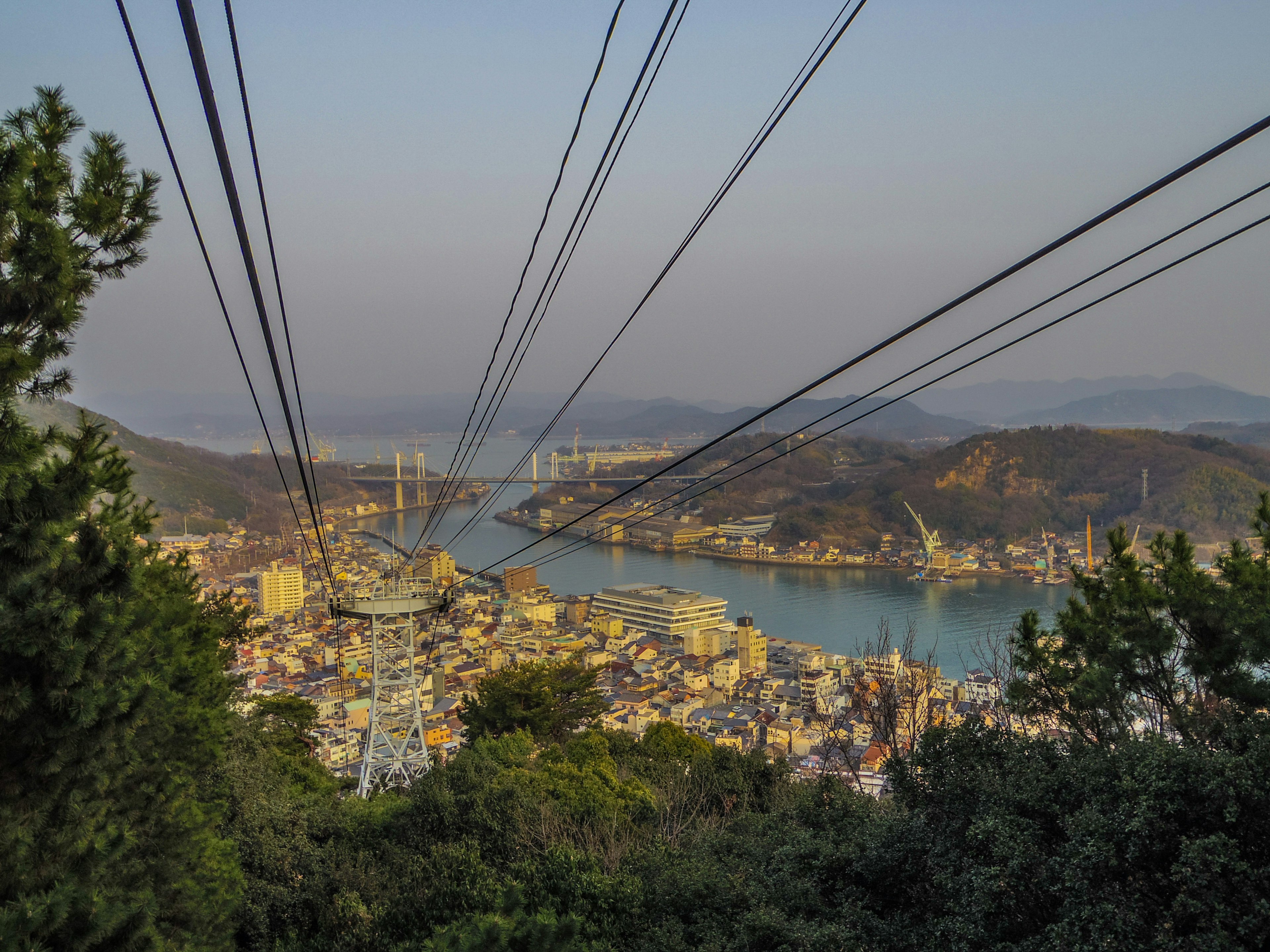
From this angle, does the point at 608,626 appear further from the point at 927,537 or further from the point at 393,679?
the point at 393,679

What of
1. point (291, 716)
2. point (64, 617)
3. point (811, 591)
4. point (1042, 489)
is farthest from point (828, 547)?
point (64, 617)

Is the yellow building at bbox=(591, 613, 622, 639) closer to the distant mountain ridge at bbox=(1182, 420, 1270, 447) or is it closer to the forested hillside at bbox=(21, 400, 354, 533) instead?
the forested hillside at bbox=(21, 400, 354, 533)

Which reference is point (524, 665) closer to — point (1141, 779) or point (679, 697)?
point (679, 697)

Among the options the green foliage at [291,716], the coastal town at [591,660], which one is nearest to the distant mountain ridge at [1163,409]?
the coastal town at [591,660]

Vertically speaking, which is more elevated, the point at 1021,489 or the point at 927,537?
the point at 1021,489

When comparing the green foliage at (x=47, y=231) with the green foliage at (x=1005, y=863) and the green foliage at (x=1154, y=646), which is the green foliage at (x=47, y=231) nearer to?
the green foliage at (x=1005, y=863)

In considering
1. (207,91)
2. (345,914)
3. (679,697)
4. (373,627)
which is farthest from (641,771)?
(679,697)
